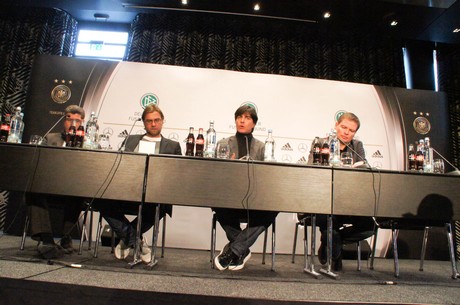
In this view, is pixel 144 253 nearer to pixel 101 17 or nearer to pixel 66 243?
pixel 66 243

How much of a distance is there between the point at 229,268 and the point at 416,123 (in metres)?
3.47

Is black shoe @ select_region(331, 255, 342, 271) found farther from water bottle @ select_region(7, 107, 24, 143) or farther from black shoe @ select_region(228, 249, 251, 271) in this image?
water bottle @ select_region(7, 107, 24, 143)

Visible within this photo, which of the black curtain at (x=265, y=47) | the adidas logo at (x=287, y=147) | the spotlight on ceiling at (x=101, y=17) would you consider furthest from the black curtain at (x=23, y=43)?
the adidas logo at (x=287, y=147)

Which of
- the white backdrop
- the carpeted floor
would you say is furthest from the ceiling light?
the carpeted floor

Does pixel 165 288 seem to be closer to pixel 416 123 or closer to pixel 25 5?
pixel 416 123

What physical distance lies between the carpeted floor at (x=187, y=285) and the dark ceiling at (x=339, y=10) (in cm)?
336

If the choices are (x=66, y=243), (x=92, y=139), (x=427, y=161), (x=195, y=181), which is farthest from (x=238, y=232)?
(x=427, y=161)

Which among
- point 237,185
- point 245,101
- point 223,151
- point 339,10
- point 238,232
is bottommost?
point 238,232

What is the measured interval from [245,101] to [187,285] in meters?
2.97

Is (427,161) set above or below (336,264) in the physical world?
above

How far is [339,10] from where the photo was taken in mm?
4676

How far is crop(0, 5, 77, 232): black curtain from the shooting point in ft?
16.5

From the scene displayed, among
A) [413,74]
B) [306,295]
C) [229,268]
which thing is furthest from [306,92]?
[306,295]

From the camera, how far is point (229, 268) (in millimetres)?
2605
